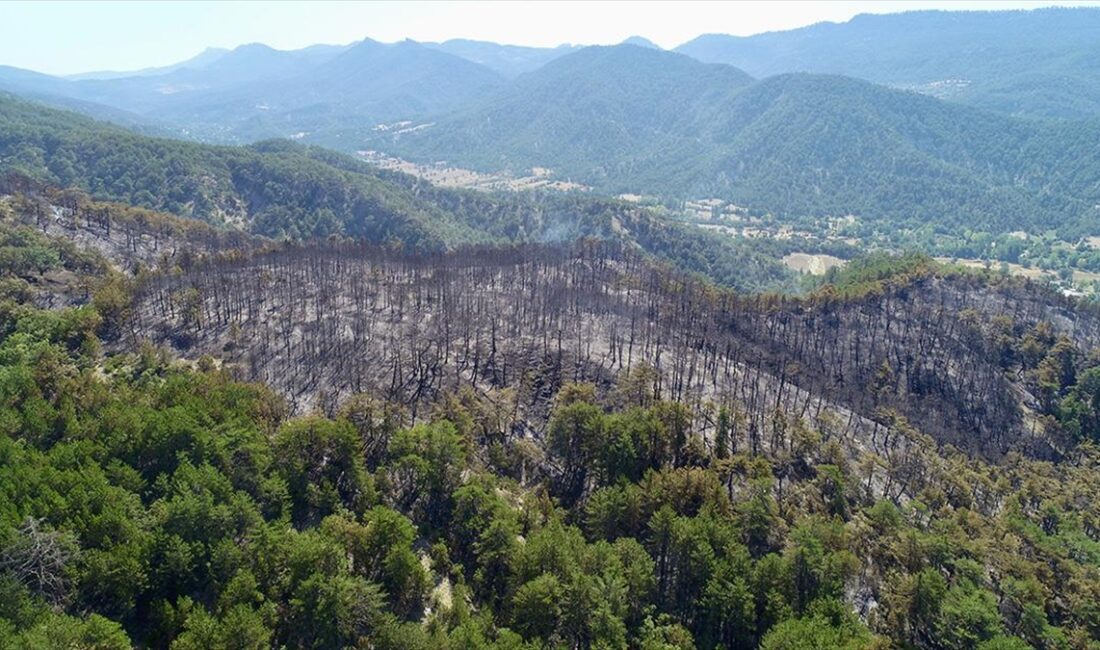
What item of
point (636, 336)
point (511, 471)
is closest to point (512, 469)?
point (511, 471)

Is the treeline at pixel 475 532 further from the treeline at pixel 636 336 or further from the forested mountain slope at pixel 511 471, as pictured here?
the treeline at pixel 636 336

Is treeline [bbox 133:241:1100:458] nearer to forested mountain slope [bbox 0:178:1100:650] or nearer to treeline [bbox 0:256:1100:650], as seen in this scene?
forested mountain slope [bbox 0:178:1100:650]

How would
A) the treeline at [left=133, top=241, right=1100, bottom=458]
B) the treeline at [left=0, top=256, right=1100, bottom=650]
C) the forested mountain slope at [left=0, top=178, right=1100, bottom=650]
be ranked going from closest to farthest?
1. the treeline at [left=0, top=256, right=1100, bottom=650]
2. the forested mountain slope at [left=0, top=178, right=1100, bottom=650]
3. the treeline at [left=133, top=241, right=1100, bottom=458]

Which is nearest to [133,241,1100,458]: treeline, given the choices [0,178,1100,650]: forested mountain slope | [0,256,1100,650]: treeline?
[0,178,1100,650]: forested mountain slope

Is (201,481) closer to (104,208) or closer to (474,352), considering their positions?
(474,352)

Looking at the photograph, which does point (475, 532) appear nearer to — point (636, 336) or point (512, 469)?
point (512, 469)

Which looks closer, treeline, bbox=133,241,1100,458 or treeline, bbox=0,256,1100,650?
treeline, bbox=0,256,1100,650

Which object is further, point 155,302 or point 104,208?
point 104,208

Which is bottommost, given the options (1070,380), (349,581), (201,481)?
(1070,380)

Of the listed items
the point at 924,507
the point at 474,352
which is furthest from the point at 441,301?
the point at 924,507

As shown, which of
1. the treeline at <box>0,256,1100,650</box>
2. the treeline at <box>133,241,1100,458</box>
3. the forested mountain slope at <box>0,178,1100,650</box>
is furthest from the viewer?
the treeline at <box>133,241,1100,458</box>

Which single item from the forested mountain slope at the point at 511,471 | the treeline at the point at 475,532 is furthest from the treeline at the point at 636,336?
the treeline at the point at 475,532
